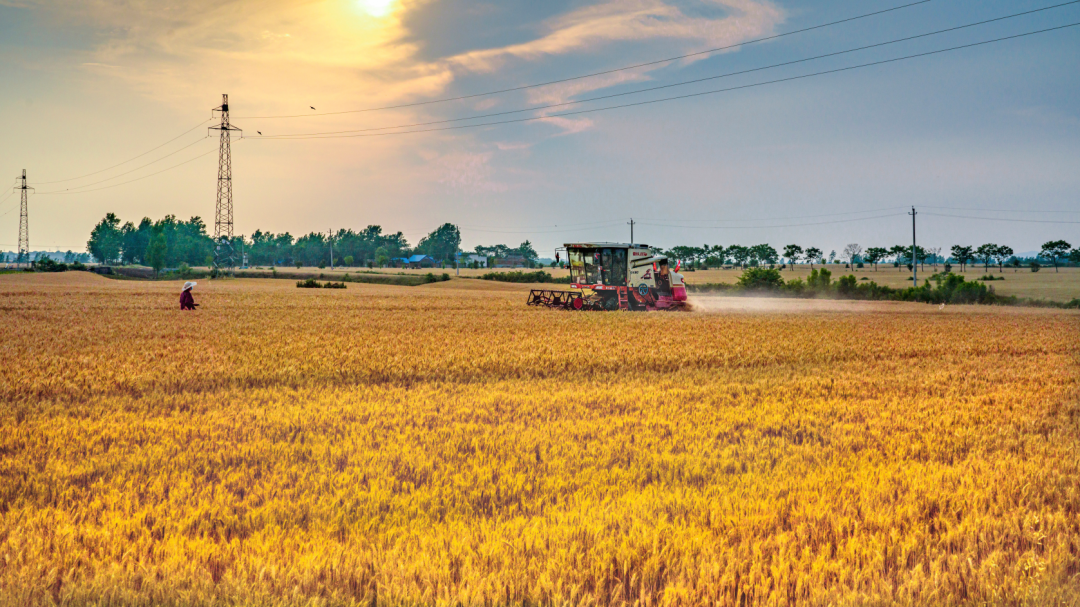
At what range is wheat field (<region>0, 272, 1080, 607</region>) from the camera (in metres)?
3.90

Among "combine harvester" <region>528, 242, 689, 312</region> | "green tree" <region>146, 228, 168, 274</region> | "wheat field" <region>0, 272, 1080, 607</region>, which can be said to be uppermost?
"green tree" <region>146, 228, 168, 274</region>

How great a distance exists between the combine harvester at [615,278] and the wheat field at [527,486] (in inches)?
851

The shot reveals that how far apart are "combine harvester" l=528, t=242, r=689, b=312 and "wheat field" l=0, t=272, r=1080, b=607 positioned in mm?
21623

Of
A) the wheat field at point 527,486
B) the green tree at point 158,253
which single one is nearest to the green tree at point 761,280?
the wheat field at point 527,486

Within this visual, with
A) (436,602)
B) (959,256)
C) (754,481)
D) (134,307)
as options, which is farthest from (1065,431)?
(959,256)

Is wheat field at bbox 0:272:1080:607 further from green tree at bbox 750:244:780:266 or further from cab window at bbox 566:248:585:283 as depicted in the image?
green tree at bbox 750:244:780:266

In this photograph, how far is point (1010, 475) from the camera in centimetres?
611

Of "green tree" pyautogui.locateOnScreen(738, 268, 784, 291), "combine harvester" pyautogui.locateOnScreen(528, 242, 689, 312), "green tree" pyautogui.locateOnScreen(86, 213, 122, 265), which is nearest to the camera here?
"combine harvester" pyautogui.locateOnScreen(528, 242, 689, 312)

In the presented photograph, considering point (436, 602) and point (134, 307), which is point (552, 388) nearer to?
point (436, 602)

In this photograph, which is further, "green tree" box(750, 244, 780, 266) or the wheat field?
"green tree" box(750, 244, 780, 266)

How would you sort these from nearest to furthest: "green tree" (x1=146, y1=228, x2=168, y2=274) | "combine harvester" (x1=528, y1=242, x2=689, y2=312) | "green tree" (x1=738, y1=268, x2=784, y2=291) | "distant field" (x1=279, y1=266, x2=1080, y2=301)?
"combine harvester" (x1=528, y1=242, x2=689, y2=312) < "green tree" (x1=738, y1=268, x2=784, y2=291) < "distant field" (x1=279, y1=266, x2=1080, y2=301) < "green tree" (x1=146, y1=228, x2=168, y2=274)

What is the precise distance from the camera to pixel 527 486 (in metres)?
5.60

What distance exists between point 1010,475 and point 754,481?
2.52 m

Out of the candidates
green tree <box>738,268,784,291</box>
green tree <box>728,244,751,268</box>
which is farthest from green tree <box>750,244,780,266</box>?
green tree <box>738,268,784,291</box>
